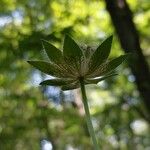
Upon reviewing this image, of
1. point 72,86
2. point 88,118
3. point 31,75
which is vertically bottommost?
point 88,118

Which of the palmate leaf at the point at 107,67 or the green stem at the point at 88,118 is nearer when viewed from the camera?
the green stem at the point at 88,118

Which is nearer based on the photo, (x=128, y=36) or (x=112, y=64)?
(x=112, y=64)

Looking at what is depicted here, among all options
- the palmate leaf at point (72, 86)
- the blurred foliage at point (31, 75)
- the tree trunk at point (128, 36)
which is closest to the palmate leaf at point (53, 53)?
the palmate leaf at point (72, 86)

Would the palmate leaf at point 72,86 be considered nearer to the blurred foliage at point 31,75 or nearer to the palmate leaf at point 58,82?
the palmate leaf at point 58,82

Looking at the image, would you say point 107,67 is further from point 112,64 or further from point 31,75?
point 31,75

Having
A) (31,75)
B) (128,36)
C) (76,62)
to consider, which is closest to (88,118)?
(76,62)

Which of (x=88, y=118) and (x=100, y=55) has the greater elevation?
(x=100, y=55)
